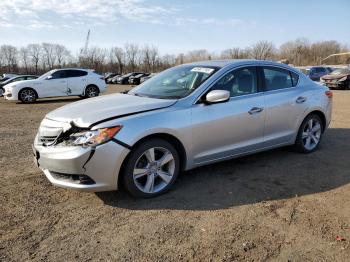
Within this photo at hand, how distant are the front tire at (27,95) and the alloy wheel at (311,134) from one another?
1448cm

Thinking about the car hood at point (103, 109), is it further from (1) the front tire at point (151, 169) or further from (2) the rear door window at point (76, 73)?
(2) the rear door window at point (76, 73)

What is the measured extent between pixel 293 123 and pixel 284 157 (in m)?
0.60

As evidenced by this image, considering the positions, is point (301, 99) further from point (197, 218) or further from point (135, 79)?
point (135, 79)

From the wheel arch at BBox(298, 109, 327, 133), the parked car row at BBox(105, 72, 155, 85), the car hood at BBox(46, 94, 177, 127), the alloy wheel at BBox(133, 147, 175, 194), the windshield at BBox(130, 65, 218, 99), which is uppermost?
the windshield at BBox(130, 65, 218, 99)

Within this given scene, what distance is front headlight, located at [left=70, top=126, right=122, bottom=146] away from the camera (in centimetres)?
418

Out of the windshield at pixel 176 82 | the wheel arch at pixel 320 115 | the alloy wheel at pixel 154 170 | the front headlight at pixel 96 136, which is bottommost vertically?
the alloy wheel at pixel 154 170

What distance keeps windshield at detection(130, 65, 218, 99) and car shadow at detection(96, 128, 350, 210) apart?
1191 millimetres

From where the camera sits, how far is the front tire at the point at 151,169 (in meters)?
4.39

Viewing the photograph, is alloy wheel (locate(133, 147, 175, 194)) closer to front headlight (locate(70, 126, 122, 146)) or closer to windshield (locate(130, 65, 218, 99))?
front headlight (locate(70, 126, 122, 146))

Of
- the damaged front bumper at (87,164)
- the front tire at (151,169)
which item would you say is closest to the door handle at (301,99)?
the front tire at (151,169)

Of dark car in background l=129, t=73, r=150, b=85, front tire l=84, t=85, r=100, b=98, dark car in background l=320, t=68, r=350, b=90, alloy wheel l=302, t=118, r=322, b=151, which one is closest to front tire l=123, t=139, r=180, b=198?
alloy wheel l=302, t=118, r=322, b=151

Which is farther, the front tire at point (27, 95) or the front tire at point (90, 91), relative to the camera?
the front tire at point (90, 91)

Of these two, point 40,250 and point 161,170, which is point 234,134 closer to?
point 161,170

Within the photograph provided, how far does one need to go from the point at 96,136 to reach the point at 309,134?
394cm
